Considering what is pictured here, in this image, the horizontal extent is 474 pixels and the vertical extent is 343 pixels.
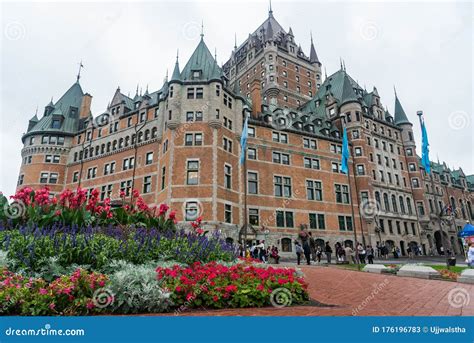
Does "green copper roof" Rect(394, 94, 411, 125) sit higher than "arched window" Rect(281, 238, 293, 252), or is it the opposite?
"green copper roof" Rect(394, 94, 411, 125)

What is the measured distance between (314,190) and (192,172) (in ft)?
50.1

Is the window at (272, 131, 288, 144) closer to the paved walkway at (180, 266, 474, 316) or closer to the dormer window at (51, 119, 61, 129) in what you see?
the paved walkway at (180, 266, 474, 316)

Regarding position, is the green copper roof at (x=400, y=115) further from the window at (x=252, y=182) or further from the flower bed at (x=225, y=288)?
the flower bed at (x=225, y=288)

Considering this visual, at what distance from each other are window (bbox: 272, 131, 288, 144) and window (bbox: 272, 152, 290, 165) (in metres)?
1.71

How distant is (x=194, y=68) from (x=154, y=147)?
9.68m

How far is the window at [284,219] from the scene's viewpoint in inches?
1182

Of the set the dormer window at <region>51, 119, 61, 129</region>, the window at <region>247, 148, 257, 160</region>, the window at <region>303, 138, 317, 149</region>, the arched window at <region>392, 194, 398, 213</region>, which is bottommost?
the arched window at <region>392, 194, 398, 213</region>

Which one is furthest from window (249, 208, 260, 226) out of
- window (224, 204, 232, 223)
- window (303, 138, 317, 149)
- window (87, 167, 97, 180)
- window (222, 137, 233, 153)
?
window (87, 167, 97, 180)

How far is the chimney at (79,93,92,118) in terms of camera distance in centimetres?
4144

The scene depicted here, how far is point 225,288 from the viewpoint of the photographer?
18.3ft

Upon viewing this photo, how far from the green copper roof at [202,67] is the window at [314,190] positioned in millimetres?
16096

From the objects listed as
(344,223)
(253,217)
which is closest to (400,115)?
(344,223)

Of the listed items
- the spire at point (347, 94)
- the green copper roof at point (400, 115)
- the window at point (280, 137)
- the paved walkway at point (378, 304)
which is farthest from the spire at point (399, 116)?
the paved walkway at point (378, 304)

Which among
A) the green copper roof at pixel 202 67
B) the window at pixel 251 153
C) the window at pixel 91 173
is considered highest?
the green copper roof at pixel 202 67
